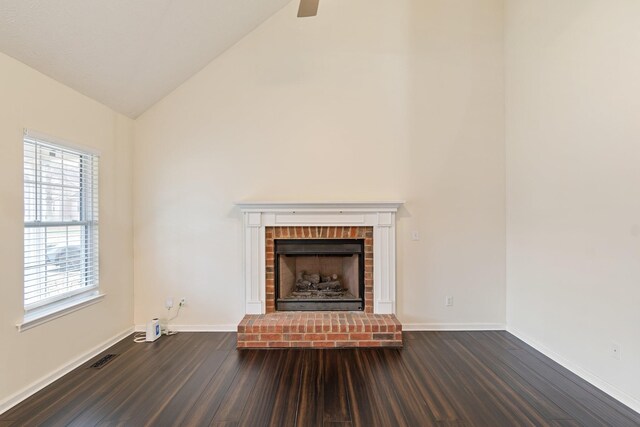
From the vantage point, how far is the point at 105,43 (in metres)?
2.46

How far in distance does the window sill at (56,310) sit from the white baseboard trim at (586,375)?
438 centimetres

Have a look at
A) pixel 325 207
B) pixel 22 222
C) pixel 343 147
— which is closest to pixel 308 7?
pixel 343 147

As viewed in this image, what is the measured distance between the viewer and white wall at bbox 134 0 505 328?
3453 millimetres

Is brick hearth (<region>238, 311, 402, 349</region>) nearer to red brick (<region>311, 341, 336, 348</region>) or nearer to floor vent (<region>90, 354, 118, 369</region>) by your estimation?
red brick (<region>311, 341, 336, 348</region>)

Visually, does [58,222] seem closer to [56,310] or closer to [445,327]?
[56,310]

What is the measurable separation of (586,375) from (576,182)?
5.23ft

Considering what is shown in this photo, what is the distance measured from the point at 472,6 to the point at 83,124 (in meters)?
4.32

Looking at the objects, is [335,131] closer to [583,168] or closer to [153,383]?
[583,168]

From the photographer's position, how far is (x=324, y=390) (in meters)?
2.28

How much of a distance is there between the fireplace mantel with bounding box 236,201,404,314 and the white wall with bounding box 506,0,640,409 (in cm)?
138

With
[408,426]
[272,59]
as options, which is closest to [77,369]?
[408,426]

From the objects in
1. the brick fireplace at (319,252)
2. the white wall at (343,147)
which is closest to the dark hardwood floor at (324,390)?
the brick fireplace at (319,252)

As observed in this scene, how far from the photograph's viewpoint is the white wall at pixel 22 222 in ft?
6.92

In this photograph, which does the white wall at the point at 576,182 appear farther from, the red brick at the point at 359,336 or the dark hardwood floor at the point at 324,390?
the red brick at the point at 359,336
